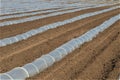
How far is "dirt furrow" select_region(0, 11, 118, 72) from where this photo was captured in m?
11.2

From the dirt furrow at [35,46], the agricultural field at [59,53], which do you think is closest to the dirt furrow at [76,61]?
the agricultural field at [59,53]

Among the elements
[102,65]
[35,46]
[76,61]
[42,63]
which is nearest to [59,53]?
[76,61]

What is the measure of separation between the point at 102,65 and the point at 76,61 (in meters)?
1.06

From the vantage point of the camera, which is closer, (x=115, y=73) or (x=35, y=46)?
(x=115, y=73)

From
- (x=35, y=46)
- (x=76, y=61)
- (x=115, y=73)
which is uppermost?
(x=115, y=73)

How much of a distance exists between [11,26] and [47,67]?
9.51m

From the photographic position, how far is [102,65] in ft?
35.6

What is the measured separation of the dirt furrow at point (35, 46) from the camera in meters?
11.2

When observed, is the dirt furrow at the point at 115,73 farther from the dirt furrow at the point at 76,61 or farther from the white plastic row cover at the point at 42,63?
the white plastic row cover at the point at 42,63

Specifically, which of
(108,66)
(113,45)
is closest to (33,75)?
(108,66)

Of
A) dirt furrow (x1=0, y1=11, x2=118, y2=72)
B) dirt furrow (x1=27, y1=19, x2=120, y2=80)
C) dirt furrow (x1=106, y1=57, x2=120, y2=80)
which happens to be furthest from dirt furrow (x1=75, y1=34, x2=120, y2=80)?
dirt furrow (x1=0, y1=11, x2=118, y2=72)

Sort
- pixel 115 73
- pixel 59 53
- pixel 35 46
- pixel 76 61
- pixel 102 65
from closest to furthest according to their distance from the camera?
1. pixel 115 73
2. pixel 102 65
3. pixel 76 61
4. pixel 59 53
5. pixel 35 46

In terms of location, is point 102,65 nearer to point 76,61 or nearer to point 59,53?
→ point 76,61

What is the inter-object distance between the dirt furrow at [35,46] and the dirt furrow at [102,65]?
8.19 feet
